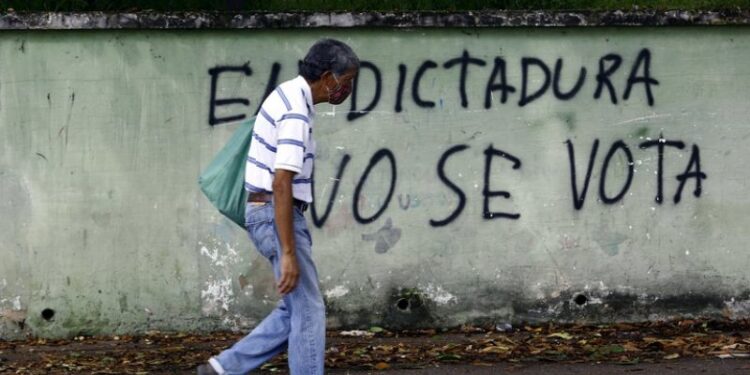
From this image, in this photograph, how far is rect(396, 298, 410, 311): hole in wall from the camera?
25.0 feet

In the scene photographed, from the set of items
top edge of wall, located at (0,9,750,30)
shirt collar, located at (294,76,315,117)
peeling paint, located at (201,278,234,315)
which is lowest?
peeling paint, located at (201,278,234,315)

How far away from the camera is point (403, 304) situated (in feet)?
25.1

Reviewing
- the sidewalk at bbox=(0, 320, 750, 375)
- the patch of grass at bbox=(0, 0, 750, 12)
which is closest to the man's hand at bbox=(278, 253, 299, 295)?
the sidewalk at bbox=(0, 320, 750, 375)

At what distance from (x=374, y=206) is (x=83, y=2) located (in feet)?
7.86

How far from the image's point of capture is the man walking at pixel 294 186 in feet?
16.8

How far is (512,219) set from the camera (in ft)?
25.0

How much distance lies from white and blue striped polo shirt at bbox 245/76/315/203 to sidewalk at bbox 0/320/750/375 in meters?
1.70

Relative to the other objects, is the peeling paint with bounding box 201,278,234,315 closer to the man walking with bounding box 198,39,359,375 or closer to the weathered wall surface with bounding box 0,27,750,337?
the weathered wall surface with bounding box 0,27,750,337

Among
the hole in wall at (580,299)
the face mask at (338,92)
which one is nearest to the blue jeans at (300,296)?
the face mask at (338,92)

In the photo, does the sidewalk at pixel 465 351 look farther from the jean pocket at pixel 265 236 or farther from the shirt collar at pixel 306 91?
the shirt collar at pixel 306 91

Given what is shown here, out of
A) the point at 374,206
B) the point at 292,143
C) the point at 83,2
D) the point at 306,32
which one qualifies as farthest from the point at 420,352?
the point at 83,2

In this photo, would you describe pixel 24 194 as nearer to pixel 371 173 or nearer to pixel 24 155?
pixel 24 155

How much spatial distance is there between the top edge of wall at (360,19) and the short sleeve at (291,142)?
7.58 feet

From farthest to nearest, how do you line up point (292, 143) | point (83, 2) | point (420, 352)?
point (83, 2)
point (420, 352)
point (292, 143)
